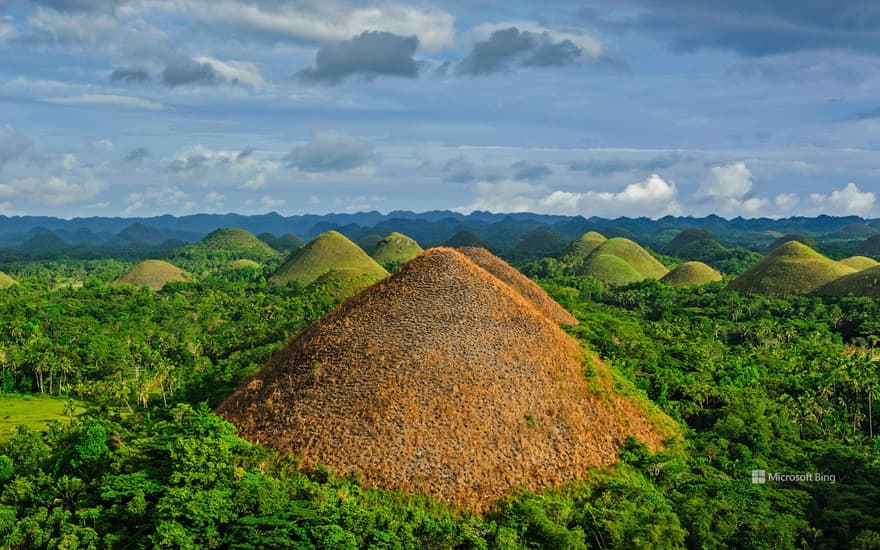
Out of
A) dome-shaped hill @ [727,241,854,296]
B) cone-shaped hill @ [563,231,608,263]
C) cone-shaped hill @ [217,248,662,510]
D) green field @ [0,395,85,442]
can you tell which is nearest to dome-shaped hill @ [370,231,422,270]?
cone-shaped hill @ [563,231,608,263]

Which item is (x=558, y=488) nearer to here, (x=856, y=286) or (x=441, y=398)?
(x=441, y=398)

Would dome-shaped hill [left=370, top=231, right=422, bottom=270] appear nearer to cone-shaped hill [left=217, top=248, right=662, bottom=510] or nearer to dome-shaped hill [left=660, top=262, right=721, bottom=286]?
dome-shaped hill [left=660, top=262, right=721, bottom=286]

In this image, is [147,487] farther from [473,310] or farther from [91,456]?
[473,310]

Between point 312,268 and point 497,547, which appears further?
point 312,268

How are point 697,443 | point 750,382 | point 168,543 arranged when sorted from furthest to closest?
1. point 750,382
2. point 697,443
3. point 168,543

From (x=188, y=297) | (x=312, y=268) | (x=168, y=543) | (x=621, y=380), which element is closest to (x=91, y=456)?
(x=168, y=543)

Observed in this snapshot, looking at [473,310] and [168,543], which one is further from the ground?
[473,310]
